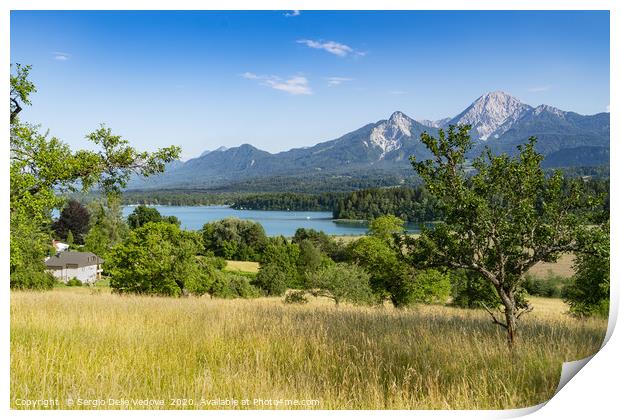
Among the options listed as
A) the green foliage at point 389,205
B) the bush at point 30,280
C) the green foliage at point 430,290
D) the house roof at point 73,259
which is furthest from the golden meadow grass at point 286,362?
the green foliage at point 430,290

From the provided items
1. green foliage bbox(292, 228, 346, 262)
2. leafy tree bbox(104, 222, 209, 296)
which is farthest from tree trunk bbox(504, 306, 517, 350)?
green foliage bbox(292, 228, 346, 262)

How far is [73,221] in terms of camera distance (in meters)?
7.54

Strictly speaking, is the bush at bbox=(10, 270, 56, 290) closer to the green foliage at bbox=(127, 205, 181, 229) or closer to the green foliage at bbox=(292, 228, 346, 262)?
the green foliage at bbox=(127, 205, 181, 229)

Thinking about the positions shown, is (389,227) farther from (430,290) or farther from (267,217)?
(430,290)

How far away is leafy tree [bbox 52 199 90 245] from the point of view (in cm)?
653

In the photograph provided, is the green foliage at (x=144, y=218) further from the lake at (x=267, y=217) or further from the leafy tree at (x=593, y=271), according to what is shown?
the leafy tree at (x=593, y=271)

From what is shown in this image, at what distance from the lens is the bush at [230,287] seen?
594 inches

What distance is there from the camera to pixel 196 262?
12906 mm

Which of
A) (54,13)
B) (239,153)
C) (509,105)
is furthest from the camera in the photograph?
(239,153)

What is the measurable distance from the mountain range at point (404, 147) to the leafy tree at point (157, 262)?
128 inches

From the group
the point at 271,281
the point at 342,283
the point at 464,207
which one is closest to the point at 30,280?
the point at 464,207
